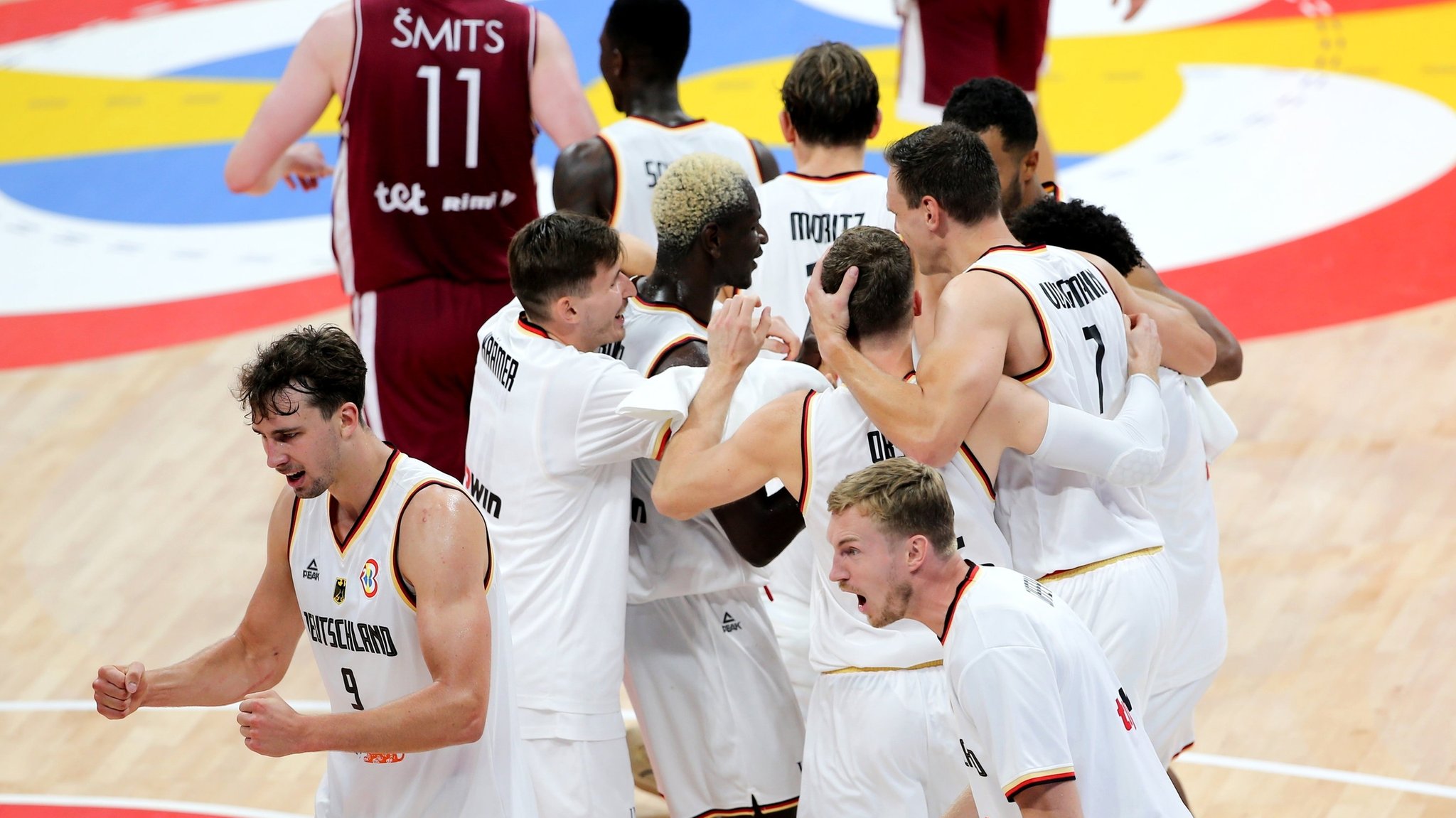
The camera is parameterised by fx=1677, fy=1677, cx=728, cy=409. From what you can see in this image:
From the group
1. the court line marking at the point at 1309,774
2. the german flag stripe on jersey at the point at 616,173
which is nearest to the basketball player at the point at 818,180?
the german flag stripe on jersey at the point at 616,173

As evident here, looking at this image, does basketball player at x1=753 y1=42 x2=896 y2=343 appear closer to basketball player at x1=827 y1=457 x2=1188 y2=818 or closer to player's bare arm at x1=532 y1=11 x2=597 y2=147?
player's bare arm at x1=532 y1=11 x2=597 y2=147

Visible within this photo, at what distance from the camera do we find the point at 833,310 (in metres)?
4.04

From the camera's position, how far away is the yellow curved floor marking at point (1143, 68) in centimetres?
1179

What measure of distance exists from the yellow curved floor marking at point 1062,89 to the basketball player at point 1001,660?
335 inches

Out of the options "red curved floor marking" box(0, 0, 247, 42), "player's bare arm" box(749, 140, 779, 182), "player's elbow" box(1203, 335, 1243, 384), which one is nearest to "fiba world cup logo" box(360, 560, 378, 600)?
"player's elbow" box(1203, 335, 1243, 384)

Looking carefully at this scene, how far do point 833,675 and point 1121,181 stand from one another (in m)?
7.42

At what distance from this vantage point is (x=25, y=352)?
10016 millimetres

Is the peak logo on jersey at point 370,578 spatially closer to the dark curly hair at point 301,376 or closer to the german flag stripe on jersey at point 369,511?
the german flag stripe on jersey at point 369,511

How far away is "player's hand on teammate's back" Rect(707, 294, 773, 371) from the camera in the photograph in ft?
13.6

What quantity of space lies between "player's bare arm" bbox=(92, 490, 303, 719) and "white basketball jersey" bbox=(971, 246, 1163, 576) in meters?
1.81

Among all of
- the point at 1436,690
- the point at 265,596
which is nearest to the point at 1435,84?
the point at 1436,690

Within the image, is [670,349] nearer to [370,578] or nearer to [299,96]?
[370,578]

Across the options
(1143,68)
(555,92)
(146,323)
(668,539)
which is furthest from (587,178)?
(1143,68)

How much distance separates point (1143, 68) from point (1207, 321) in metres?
7.85
